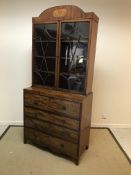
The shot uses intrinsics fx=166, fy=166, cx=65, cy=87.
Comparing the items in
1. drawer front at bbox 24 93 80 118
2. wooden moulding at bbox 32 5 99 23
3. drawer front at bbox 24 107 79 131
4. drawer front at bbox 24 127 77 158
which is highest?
wooden moulding at bbox 32 5 99 23

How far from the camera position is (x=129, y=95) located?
126 inches

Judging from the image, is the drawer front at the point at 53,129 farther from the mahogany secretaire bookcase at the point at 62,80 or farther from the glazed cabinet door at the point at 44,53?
the glazed cabinet door at the point at 44,53

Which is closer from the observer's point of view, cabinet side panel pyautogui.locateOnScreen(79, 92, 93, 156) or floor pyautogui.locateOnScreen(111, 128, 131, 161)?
cabinet side panel pyautogui.locateOnScreen(79, 92, 93, 156)

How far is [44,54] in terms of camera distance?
2.38m

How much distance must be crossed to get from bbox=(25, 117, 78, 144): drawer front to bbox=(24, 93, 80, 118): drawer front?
22 centimetres

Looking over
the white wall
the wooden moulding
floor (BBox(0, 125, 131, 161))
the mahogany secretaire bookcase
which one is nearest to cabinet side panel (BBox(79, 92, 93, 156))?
the mahogany secretaire bookcase

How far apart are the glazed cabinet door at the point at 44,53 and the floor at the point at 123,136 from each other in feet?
4.32

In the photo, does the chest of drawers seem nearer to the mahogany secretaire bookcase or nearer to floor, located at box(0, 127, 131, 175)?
the mahogany secretaire bookcase

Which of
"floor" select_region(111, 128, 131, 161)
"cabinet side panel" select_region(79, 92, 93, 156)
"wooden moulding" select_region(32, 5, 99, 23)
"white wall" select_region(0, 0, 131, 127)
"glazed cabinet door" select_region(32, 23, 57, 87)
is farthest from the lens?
"white wall" select_region(0, 0, 131, 127)

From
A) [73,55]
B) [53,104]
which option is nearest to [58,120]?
[53,104]

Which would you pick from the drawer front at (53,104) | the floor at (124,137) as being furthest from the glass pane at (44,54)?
the floor at (124,137)

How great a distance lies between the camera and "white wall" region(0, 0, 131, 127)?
2844mm

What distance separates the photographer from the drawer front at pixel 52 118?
212 cm

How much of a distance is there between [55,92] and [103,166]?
1.16 metres
